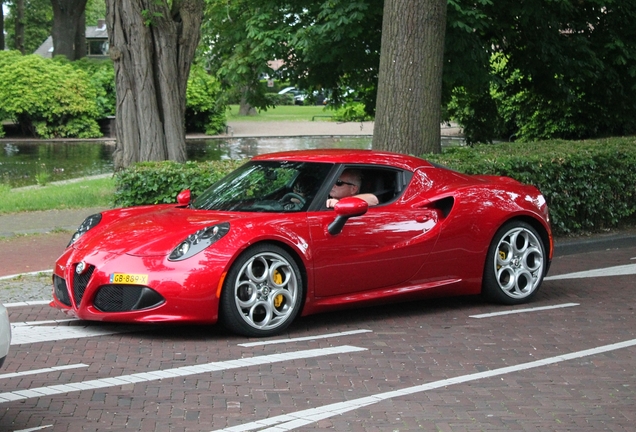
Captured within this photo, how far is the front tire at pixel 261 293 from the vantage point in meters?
7.22

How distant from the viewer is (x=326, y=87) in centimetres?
2039

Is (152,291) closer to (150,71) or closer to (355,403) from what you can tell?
(355,403)

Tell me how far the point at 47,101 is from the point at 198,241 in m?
35.0

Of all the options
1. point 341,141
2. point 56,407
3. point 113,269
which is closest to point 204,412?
point 56,407

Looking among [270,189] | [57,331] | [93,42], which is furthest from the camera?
[93,42]

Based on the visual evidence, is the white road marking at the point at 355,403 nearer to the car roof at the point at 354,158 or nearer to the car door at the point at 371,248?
the car door at the point at 371,248

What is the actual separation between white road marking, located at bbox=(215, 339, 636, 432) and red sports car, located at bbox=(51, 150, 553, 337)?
5.36 ft

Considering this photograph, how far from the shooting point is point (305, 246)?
7.56m

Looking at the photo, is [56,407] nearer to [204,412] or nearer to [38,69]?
[204,412]

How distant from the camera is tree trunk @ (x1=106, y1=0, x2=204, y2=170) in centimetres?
1602

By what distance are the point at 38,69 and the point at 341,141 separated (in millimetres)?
13255

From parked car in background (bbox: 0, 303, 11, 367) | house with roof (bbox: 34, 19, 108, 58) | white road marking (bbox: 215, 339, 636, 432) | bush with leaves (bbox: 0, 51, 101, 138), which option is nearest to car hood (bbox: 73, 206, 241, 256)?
white road marking (bbox: 215, 339, 636, 432)

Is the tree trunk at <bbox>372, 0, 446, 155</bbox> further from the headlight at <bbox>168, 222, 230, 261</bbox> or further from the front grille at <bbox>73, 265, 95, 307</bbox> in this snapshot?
the front grille at <bbox>73, 265, 95, 307</bbox>

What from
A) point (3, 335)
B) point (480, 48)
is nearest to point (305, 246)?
point (3, 335)
